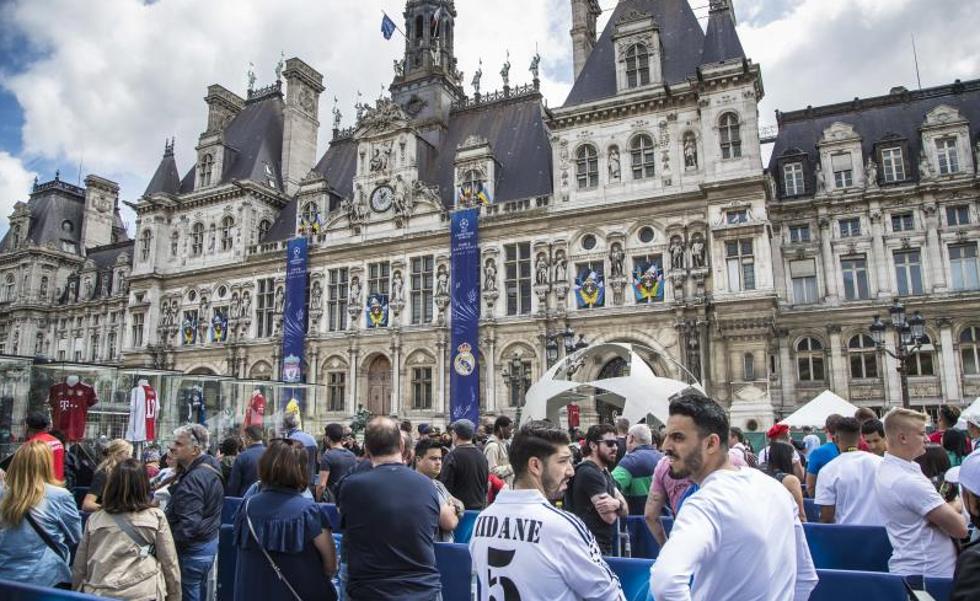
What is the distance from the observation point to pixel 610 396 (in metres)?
21.7

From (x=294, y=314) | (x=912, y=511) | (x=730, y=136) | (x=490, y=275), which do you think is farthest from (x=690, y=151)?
(x=912, y=511)

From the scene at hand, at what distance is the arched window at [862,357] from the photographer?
25469 mm

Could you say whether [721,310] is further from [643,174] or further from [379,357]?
[379,357]

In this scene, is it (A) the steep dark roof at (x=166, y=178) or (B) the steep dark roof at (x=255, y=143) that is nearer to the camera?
(B) the steep dark roof at (x=255, y=143)

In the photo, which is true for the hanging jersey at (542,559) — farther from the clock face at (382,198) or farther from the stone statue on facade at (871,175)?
the clock face at (382,198)

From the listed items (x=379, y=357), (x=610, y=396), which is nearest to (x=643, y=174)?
(x=610, y=396)

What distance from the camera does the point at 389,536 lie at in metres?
4.05

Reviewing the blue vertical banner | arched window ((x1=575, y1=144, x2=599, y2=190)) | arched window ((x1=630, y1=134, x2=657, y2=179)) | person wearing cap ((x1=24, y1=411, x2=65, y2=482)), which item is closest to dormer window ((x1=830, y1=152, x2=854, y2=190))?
arched window ((x1=630, y1=134, x2=657, y2=179))

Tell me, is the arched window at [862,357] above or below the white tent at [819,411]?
above

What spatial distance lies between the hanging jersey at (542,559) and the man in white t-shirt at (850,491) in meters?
3.71

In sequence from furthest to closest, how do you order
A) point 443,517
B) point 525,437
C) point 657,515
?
point 657,515
point 443,517
point 525,437

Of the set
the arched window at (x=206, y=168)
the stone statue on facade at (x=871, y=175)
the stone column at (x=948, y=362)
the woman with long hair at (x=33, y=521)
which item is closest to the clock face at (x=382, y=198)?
the arched window at (x=206, y=168)

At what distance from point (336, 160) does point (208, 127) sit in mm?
10012

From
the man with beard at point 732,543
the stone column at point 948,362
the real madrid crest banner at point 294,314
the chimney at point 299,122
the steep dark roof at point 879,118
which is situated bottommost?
the man with beard at point 732,543
